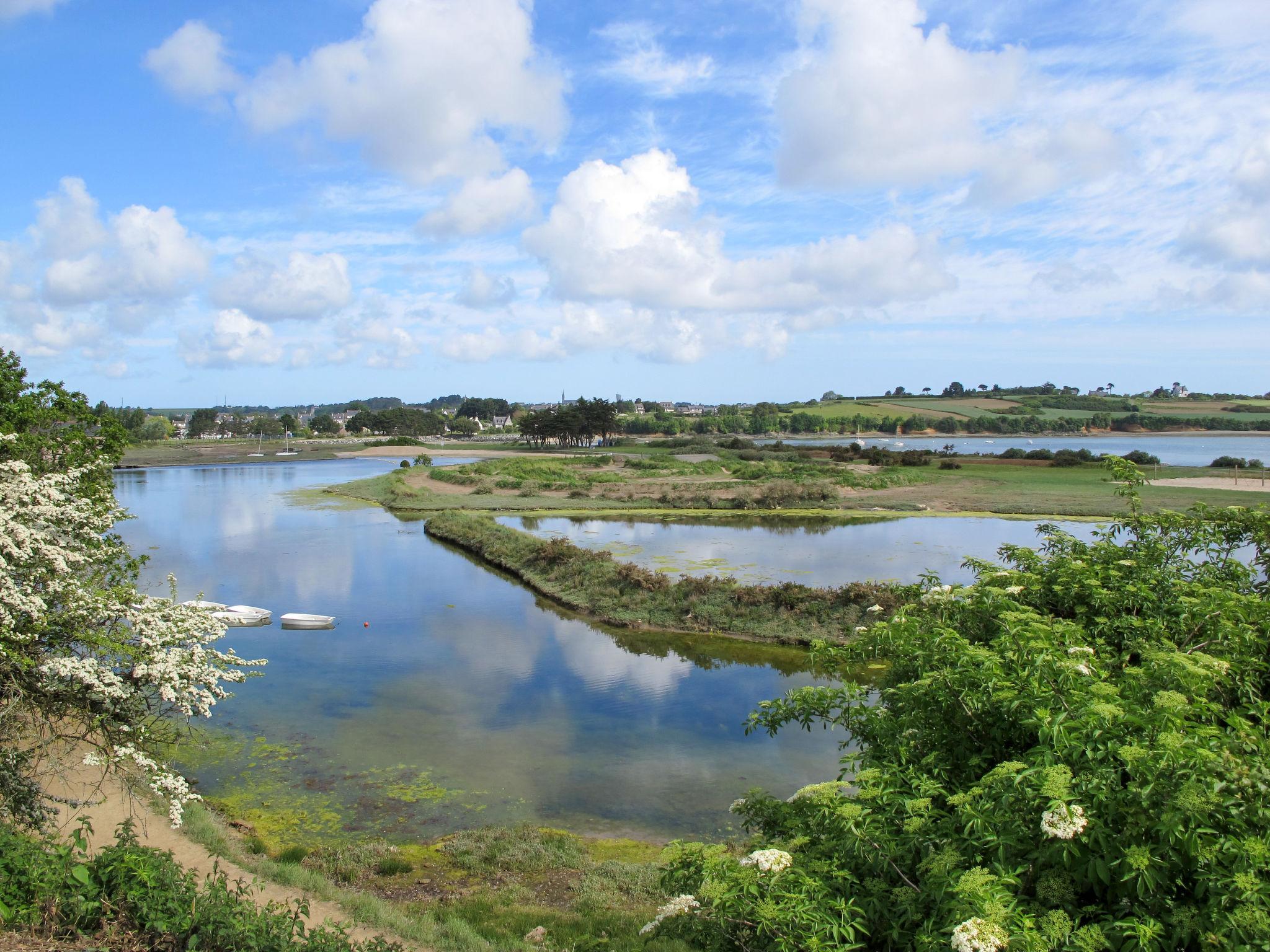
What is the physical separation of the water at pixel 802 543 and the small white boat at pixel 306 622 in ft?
40.8

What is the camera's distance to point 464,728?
17219 mm

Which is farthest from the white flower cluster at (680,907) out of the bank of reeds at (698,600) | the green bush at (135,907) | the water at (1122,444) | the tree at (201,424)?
the tree at (201,424)

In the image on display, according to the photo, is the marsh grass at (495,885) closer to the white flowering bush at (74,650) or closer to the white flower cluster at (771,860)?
the white flowering bush at (74,650)

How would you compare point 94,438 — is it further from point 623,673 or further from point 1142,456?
point 1142,456

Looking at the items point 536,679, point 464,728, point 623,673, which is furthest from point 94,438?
point 623,673

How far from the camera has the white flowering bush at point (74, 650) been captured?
7906mm

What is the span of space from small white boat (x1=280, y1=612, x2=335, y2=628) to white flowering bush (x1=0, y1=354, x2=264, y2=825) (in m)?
15.9

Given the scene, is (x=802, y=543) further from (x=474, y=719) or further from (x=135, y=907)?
(x=135, y=907)

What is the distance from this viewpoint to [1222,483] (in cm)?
5428

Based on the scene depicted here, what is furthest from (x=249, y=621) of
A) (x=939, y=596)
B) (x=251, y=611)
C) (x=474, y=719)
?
(x=939, y=596)

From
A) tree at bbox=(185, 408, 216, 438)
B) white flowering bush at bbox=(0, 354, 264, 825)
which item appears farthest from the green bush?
tree at bbox=(185, 408, 216, 438)

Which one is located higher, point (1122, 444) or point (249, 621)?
point (1122, 444)

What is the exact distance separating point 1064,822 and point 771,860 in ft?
5.94

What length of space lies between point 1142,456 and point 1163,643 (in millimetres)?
72170
